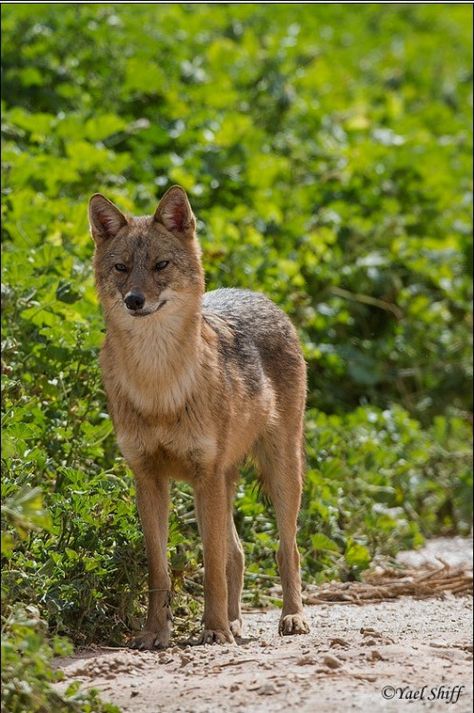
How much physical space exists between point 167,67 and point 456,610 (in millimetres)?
7237

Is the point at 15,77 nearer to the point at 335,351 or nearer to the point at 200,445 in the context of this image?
the point at 335,351

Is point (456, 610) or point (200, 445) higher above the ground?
point (200, 445)

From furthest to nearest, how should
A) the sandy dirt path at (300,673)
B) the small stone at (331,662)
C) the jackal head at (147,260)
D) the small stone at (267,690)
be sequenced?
the jackal head at (147,260) < the small stone at (331,662) < the small stone at (267,690) < the sandy dirt path at (300,673)

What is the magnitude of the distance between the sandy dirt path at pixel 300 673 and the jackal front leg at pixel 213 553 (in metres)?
0.21

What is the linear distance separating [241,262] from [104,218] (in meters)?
3.79

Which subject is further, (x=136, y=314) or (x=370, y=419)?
(x=370, y=419)

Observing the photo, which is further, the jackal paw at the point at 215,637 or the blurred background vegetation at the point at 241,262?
the blurred background vegetation at the point at 241,262

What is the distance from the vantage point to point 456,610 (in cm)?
798

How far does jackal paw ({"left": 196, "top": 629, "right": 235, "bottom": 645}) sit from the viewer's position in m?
6.61

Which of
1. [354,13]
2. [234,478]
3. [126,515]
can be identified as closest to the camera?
[126,515]

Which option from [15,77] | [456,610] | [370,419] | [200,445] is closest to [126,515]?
[200,445]

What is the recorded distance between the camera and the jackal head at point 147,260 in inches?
263

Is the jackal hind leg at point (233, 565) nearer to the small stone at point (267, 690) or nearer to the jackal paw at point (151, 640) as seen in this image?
the jackal paw at point (151, 640)

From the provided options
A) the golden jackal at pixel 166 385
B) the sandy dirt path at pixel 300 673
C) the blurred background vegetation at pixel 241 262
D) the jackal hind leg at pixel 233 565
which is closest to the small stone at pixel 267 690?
the sandy dirt path at pixel 300 673
